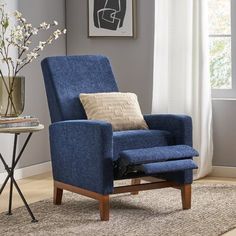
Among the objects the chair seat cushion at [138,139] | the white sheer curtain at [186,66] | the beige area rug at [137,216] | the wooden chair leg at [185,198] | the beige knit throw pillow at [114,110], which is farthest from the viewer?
the white sheer curtain at [186,66]

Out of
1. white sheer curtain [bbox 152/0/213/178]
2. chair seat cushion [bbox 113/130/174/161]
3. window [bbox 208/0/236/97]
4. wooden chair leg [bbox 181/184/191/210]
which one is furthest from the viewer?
window [bbox 208/0/236/97]

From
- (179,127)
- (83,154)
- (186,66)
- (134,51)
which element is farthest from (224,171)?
(83,154)

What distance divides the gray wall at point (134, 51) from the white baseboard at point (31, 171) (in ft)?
3.27

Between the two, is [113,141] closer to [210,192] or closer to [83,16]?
[210,192]

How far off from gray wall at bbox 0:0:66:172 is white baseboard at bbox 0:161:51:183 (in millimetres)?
39

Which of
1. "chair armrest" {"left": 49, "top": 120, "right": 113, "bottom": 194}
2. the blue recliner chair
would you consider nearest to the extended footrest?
the blue recliner chair

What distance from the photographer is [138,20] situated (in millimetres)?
6117

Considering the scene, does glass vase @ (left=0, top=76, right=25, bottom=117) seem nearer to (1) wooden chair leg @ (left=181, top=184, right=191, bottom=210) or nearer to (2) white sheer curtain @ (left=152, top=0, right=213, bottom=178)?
(1) wooden chair leg @ (left=181, top=184, right=191, bottom=210)

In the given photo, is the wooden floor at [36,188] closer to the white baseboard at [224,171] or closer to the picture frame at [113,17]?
the white baseboard at [224,171]

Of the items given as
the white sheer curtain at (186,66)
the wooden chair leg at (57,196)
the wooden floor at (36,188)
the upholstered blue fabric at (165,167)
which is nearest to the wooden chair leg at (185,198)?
the upholstered blue fabric at (165,167)

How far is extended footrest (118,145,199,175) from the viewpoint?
162 inches

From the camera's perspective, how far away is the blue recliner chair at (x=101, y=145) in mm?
4141

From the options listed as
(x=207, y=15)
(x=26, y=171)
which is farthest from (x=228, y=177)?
(x=26, y=171)

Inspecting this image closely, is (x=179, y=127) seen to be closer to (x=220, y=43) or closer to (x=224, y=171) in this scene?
(x=224, y=171)
